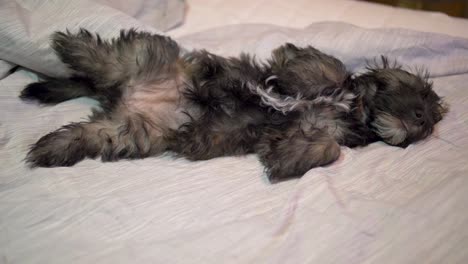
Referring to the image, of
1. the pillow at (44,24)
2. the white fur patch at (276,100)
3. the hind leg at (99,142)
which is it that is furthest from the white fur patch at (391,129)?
the pillow at (44,24)

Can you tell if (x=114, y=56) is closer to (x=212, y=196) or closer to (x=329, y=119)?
(x=212, y=196)

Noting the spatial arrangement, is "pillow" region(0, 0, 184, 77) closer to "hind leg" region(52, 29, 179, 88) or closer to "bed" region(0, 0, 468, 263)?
"bed" region(0, 0, 468, 263)

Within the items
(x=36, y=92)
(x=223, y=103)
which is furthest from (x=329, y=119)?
(x=36, y=92)

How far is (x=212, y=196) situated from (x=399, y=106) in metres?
0.81

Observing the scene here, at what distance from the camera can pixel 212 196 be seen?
1459 mm

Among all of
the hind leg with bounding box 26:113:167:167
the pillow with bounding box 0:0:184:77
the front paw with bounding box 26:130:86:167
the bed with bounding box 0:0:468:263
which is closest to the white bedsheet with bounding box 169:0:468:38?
the bed with bounding box 0:0:468:263

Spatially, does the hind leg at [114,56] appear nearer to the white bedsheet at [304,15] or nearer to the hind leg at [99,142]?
the hind leg at [99,142]

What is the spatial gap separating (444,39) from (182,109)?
1.38 metres

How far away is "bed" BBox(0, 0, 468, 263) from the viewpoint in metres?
1.25

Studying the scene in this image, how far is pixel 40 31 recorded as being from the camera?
1.90 m

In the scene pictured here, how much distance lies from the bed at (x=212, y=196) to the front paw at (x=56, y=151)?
2.2 inches

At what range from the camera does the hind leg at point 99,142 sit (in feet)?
5.11

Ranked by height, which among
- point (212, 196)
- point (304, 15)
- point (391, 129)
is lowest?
point (212, 196)

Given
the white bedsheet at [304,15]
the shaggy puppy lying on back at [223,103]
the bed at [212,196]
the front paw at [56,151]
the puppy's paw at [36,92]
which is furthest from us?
the white bedsheet at [304,15]
